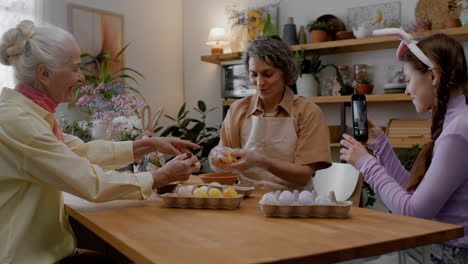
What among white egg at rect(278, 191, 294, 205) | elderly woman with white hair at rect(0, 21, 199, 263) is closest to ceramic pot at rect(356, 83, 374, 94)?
elderly woman with white hair at rect(0, 21, 199, 263)

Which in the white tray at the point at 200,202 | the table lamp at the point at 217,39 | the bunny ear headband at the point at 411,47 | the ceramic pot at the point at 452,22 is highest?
the table lamp at the point at 217,39

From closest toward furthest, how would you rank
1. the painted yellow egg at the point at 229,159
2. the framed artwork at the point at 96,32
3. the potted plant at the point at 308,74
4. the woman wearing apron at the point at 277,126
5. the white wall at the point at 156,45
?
the painted yellow egg at the point at 229,159 → the woman wearing apron at the point at 277,126 → the potted plant at the point at 308,74 → the framed artwork at the point at 96,32 → the white wall at the point at 156,45

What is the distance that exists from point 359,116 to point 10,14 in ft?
11.9

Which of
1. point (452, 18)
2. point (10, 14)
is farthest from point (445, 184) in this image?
point (10, 14)

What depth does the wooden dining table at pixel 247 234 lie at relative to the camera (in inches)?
36.4

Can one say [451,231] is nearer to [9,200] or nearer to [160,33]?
[9,200]

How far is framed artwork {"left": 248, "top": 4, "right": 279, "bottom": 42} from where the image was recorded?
184 inches

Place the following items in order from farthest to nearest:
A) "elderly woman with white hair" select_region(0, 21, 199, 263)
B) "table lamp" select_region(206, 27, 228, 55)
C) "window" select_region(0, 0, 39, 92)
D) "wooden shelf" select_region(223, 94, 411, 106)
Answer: "table lamp" select_region(206, 27, 228, 55)
"window" select_region(0, 0, 39, 92)
"wooden shelf" select_region(223, 94, 411, 106)
"elderly woman with white hair" select_region(0, 21, 199, 263)

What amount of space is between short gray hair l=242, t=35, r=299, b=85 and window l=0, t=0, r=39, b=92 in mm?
2595

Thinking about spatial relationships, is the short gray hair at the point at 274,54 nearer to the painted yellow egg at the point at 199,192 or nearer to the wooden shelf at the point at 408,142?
the painted yellow egg at the point at 199,192

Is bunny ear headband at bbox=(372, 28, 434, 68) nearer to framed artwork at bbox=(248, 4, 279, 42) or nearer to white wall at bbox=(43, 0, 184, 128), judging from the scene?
framed artwork at bbox=(248, 4, 279, 42)

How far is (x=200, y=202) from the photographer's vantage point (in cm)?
147

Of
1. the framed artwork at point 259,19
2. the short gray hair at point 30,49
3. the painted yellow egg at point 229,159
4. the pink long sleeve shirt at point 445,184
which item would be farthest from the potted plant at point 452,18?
the short gray hair at point 30,49

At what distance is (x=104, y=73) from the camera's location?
13.9 ft
